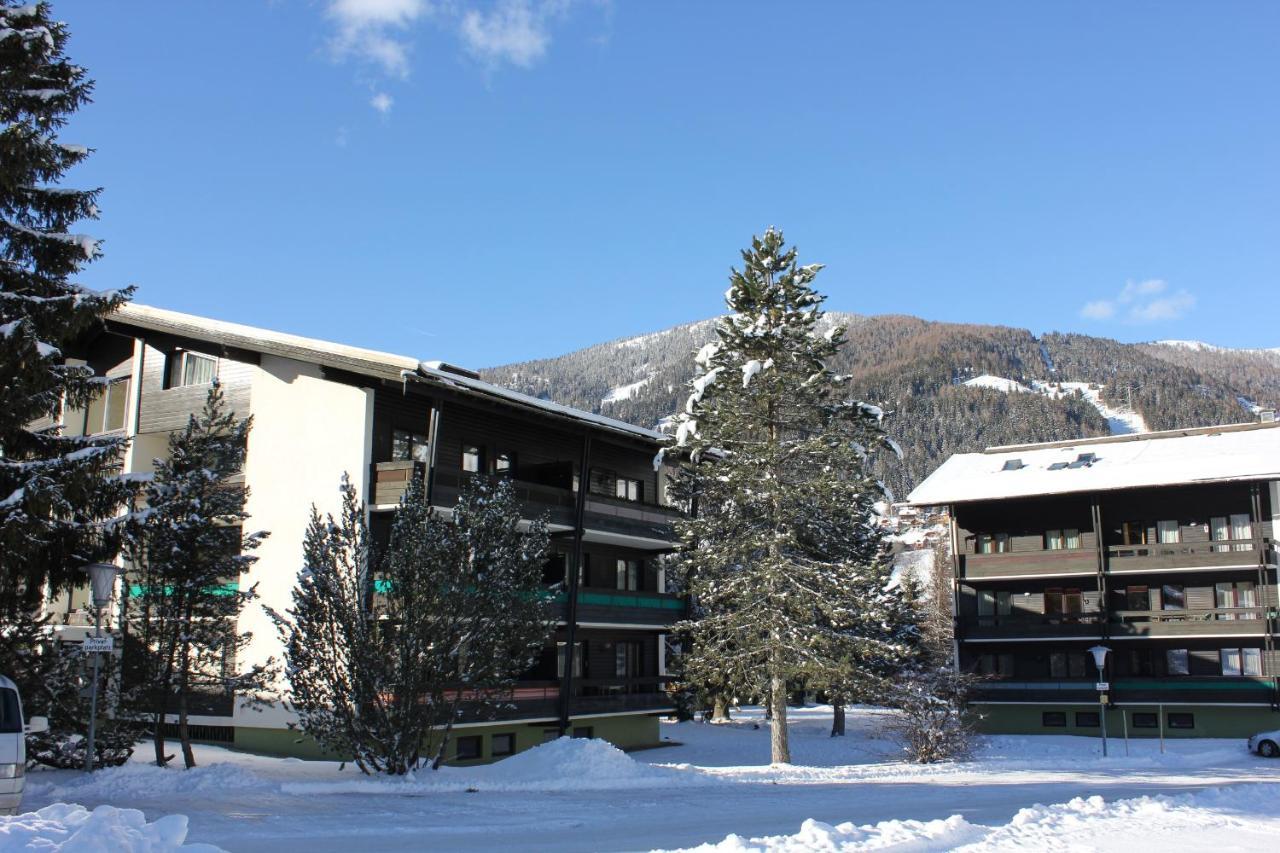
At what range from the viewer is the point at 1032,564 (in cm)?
4572

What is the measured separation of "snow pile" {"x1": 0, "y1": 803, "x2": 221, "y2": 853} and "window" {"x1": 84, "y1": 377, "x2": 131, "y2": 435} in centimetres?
2480

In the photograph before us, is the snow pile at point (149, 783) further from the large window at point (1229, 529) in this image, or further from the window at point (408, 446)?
the large window at point (1229, 529)

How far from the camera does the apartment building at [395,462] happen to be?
95.6 ft

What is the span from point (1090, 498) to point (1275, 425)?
8.74m

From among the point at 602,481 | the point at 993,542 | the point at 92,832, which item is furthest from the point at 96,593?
the point at 993,542

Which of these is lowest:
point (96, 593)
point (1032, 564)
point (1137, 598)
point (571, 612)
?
point (571, 612)

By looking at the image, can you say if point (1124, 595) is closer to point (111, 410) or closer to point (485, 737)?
point (485, 737)

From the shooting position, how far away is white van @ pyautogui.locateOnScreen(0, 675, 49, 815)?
1457 centimetres

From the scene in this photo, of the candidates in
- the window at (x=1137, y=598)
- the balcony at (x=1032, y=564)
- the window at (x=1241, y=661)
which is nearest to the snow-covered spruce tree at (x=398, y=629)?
the balcony at (x=1032, y=564)

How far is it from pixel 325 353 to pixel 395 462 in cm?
341

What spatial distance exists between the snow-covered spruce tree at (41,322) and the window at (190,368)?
12600 millimetres

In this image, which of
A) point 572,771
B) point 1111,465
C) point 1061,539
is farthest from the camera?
point 1061,539

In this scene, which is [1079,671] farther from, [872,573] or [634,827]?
[634,827]

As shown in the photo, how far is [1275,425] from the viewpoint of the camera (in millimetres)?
46812
